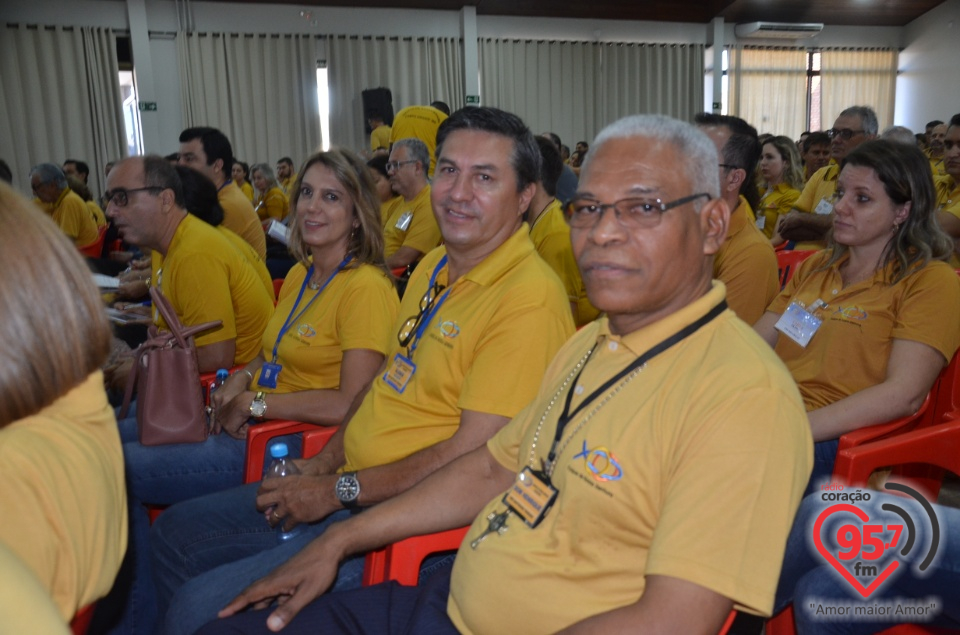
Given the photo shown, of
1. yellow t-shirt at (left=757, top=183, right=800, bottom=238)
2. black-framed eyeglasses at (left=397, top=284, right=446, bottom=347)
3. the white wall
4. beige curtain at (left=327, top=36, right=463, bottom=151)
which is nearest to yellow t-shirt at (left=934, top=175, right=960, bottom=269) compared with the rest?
yellow t-shirt at (left=757, top=183, right=800, bottom=238)

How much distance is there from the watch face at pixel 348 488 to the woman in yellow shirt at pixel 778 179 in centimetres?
412

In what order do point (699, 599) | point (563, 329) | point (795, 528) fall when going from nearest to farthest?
point (699, 599) → point (795, 528) → point (563, 329)

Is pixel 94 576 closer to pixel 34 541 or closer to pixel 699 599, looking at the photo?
pixel 34 541

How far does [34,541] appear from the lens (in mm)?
773

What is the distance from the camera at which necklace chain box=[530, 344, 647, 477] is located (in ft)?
3.68

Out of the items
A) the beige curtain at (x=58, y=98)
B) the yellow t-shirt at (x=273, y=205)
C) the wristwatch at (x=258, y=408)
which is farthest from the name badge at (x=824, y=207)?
the beige curtain at (x=58, y=98)

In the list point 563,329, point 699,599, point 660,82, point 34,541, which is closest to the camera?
point 34,541

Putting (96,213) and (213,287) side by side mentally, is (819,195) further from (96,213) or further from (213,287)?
(96,213)

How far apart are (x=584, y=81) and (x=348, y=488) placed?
11299mm

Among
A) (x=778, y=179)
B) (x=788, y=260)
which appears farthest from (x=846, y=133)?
(x=788, y=260)

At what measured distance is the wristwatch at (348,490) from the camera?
1662 millimetres

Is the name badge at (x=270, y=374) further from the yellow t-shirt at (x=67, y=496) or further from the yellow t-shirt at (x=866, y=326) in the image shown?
the yellow t-shirt at (x=866, y=326)

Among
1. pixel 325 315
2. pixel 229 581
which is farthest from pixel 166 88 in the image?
pixel 229 581

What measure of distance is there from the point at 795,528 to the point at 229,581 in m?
1.15
